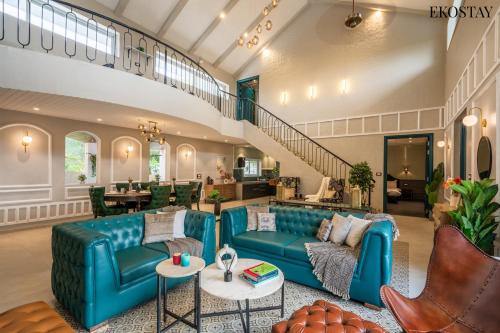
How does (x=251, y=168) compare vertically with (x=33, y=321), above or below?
above

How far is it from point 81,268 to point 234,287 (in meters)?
1.39

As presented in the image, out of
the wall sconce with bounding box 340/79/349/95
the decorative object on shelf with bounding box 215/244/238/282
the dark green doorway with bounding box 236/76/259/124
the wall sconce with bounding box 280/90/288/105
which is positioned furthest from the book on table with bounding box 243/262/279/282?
the dark green doorway with bounding box 236/76/259/124

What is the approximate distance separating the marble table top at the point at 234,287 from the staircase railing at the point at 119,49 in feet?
14.4

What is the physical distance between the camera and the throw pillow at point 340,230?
3113 millimetres

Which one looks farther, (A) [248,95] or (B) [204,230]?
(A) [248,95]

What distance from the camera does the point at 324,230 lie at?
3.30 meters

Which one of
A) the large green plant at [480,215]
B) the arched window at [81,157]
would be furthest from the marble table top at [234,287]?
the arched window at [81,157]

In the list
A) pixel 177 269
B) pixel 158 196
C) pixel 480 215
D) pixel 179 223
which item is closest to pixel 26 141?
pixel 158 196

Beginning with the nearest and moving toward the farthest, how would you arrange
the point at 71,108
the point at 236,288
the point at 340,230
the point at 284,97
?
the point at 236,288, the point at 340,230, the point at 71,108, the point at 284,97

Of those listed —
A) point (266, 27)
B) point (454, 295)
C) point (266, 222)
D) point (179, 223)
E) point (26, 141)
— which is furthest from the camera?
point (26, 141)

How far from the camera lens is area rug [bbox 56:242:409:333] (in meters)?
2.23

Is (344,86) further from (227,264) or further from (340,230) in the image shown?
(227,264)

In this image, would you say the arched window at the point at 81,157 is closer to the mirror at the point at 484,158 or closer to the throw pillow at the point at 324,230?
the throw pillow at the point at 324,230

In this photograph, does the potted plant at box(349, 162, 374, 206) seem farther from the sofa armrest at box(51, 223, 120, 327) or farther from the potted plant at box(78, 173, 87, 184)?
the potted plant at box(78, 173, 87, 184)
